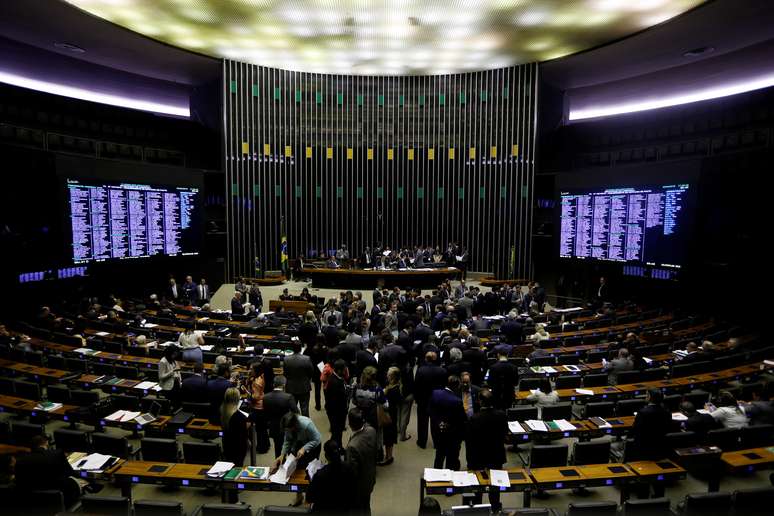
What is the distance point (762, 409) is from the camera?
215 inches

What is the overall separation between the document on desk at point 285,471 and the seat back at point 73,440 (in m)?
2.23

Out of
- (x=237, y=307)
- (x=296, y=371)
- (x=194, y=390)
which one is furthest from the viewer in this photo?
(x=237, y=307)

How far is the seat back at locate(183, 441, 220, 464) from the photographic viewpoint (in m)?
4.52

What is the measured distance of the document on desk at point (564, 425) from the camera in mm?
5168

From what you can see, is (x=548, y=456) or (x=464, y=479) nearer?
(x=464, y=479)

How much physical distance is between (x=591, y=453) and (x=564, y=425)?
65 centimetres

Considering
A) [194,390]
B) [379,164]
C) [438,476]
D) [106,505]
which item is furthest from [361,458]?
[379,164]

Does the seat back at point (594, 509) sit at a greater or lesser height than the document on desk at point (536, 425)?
greater

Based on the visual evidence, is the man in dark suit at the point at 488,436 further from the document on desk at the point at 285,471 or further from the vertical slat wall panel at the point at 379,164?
the vertical slat wall panel at the point at 379,164

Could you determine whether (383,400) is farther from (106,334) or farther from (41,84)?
(41,84)

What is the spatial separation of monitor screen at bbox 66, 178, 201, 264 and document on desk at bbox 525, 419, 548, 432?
13.0 m

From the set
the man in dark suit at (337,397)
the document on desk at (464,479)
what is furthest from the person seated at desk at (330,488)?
the man in dark suit at (337,397)

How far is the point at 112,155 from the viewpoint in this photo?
15.3 metres

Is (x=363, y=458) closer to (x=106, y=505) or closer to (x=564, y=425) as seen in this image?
(x=106, y=505)
